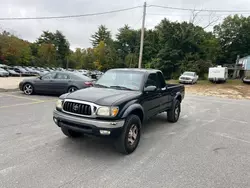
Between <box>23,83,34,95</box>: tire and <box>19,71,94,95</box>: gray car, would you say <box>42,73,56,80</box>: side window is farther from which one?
<box>23,83,34,95</box>: tire

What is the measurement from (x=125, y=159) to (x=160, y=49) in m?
37.7

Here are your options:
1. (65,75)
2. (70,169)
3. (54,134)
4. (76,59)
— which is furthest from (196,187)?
(76,59)

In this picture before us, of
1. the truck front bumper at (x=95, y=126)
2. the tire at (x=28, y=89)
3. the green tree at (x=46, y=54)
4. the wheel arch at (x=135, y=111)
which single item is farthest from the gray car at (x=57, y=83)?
the green tree at (x=46, y=54)

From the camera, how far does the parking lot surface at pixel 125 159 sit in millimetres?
2865

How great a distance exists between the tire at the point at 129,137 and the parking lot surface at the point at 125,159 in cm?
14

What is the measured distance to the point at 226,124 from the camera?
6.39 m

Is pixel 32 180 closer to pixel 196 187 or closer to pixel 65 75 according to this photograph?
pixel 196 187

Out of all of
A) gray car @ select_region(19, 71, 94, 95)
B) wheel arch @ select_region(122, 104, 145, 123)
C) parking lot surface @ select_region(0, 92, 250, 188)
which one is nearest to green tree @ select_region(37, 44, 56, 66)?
gray car @ select_region(19, 71, 94, 95)

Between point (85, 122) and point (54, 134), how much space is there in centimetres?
167

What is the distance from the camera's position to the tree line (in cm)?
3381

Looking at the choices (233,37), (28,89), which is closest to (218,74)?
(28,89)

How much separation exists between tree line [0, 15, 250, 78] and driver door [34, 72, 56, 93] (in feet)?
78.2

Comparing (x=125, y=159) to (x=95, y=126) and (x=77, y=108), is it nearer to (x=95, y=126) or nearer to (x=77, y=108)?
(x=95, y=126)

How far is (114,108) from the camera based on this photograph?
3453 millimetres
